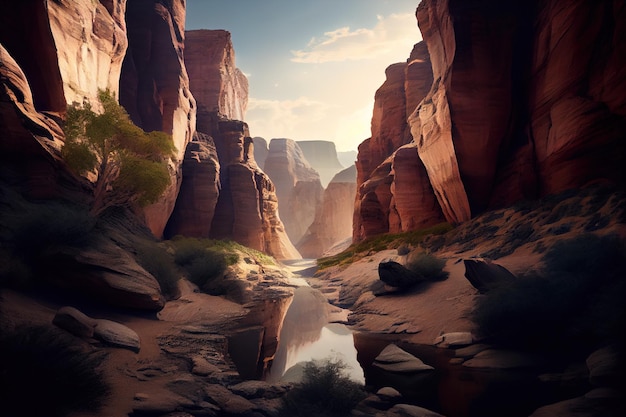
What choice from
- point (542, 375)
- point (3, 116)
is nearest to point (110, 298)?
point (3, 116)

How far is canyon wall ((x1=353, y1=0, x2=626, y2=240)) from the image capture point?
13242 mm

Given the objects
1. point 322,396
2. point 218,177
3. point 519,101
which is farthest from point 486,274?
point 218,177

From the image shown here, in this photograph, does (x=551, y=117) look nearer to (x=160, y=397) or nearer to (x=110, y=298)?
(x=160, y=397)

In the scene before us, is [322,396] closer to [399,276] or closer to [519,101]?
[399,276]

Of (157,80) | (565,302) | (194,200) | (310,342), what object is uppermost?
(157,80)

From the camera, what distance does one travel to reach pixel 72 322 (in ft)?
23.9

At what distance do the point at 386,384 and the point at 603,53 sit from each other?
1614 cm

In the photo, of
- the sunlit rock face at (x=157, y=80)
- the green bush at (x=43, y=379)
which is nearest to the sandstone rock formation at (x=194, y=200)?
the sunlit rock face at (x=157, y=80)

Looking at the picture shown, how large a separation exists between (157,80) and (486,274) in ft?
102

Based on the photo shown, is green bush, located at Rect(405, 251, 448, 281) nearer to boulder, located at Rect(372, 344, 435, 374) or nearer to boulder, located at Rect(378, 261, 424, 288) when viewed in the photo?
boulder, located at Rect(378, 261, 424, 288)

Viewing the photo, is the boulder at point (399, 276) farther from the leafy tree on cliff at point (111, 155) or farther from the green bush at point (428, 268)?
the leafy tree on cliff at point (111, 155)

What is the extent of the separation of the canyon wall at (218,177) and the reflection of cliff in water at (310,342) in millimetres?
17820

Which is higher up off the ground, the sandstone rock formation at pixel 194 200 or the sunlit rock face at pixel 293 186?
the sunlit rock face at pixel 293 186

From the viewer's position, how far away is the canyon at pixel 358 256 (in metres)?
7.36
